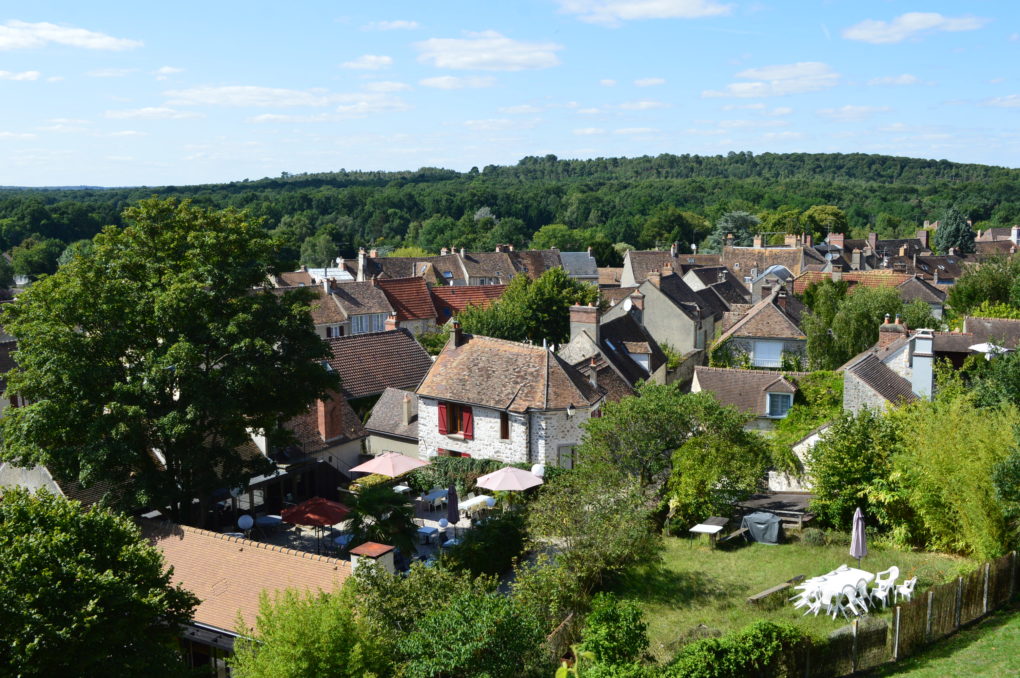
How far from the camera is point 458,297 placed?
70188 mm

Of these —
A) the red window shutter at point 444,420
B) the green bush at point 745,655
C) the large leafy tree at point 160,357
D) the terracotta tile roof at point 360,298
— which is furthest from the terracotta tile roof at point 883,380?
the terracotta tile roof at point 360,298

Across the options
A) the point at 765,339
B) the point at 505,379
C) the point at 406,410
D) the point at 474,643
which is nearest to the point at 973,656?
the point at 474,643

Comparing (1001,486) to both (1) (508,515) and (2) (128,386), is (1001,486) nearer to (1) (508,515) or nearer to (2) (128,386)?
(1) (508,515)

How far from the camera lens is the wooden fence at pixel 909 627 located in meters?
16.5

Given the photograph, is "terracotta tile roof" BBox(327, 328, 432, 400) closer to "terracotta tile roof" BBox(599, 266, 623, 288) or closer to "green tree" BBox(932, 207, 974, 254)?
"terracotta tile roof" BBox(599, 266, 623, 288)

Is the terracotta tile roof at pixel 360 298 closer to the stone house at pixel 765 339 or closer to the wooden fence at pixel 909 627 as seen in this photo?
the stone house at pixel 765 339

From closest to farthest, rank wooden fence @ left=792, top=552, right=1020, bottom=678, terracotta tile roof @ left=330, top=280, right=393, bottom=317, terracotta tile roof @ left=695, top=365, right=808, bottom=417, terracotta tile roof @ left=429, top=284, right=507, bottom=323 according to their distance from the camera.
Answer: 1. wooden fence @ left=792, top=552, right=1020, bottom=678
2. terracotta tile roof @ left=695, top=365, right=808, bottom=417
3. terracotta tile roof @ left=330, top=280, right=393, bottom=317
4. terracotta tile roof @ left=429, top=284, right=507, bottom=323

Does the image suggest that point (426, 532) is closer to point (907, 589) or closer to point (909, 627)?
point (907, 589)

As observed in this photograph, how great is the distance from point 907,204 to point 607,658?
187 metres

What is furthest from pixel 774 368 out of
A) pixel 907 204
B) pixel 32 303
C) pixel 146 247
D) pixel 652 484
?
pixel 907 204

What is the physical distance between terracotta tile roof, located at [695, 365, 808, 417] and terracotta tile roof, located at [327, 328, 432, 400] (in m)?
13.7

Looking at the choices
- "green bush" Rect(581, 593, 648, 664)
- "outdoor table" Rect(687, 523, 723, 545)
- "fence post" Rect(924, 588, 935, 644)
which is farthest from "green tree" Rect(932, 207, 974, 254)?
"green bush" Rect(581, 593, 648, 664)

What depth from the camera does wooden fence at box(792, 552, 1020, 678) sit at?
649 inches

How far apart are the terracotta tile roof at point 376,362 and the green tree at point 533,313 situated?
6.46 m
